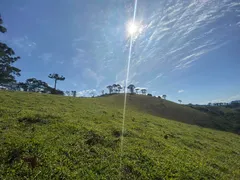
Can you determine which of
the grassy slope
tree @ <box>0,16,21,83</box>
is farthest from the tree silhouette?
Answer: the grassy slope

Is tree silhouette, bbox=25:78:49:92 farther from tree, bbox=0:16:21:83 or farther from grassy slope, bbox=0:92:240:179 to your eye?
grassy slope, bbox=0:92:240:179

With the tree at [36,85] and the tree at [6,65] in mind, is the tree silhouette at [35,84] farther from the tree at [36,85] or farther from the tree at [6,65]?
the tree at [6,65]

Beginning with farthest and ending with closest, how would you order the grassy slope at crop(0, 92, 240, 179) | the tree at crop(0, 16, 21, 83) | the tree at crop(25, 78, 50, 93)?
the tree at crop(25, 78, 50, 93), the tree at crop(0, 16, 21, 83), the grassy slope at crop(0, 92, 240, 179)

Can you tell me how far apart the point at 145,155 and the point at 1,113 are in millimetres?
13504

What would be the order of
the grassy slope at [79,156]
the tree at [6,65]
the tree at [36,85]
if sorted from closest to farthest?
the grassy slope at [79,156], the tree at [6,65], the tree at [36,85]

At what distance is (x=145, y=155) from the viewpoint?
9.55 meters

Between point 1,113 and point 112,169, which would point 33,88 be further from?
point 112,169

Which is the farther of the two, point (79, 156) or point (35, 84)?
point (35, 84)

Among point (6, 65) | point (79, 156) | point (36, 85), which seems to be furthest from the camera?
point (36, 85)

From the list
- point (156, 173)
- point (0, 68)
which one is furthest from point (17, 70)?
point (156, 173)

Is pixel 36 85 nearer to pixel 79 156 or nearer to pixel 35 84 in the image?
→ pixel 35 84

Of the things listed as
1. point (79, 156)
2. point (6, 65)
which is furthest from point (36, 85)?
point (79, 156)

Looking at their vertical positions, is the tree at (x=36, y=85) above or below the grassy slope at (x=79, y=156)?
above

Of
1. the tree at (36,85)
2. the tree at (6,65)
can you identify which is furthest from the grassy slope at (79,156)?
the tree at (36,85)
